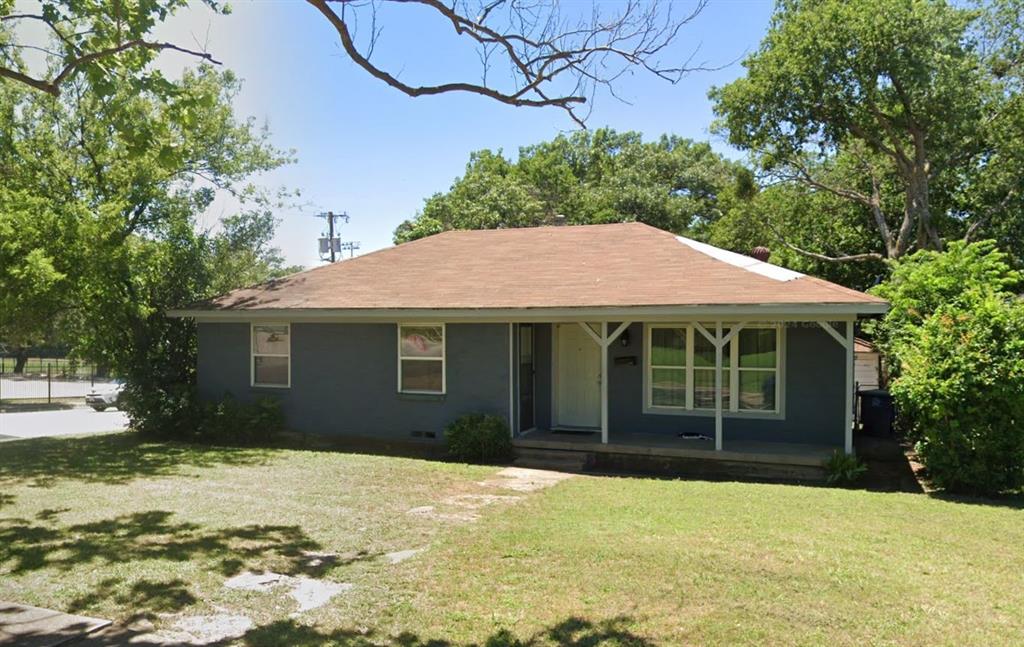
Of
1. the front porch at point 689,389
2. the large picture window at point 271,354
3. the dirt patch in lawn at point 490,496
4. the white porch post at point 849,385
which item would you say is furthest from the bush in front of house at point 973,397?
the large picture window at point 271,354

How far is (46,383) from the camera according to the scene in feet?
128

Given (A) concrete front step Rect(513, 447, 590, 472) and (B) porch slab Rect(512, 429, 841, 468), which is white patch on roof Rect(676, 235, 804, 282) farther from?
(A) concrete front step Rect(513, 447, 590, 472)

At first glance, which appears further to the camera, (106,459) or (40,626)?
(106,459)

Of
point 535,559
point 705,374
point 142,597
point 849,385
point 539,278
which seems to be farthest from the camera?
point 539,278

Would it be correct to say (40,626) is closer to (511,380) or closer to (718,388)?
(511,380)

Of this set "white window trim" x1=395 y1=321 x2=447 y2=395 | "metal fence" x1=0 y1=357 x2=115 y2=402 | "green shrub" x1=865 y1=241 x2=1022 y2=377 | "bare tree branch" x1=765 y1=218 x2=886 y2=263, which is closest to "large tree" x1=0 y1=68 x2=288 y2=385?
"white window trim" x1=395 y1=321 x2=447 y2=395

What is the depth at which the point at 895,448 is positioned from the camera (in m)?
11.6

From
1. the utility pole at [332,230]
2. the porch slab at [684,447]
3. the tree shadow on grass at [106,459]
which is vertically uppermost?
the utility pole at [332,230]

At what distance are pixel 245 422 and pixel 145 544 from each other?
24.3 ft

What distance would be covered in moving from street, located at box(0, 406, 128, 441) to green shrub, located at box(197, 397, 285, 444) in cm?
498

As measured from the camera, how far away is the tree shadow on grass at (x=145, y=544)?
6090mm

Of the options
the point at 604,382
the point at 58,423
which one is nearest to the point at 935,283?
the point at 604,382

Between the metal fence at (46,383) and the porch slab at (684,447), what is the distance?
2375cm

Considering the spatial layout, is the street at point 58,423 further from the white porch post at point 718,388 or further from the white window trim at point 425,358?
the white porch post at point 718,388
